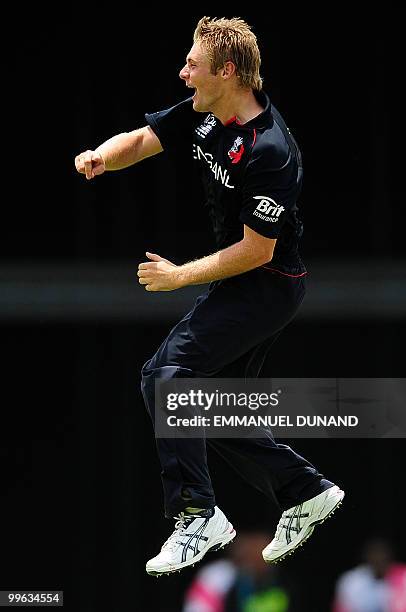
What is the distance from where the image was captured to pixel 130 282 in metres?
4.63

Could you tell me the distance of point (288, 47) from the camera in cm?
456

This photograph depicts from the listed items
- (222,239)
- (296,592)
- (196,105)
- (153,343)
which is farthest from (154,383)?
(296,592)

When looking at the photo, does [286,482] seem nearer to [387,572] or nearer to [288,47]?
[387,572]

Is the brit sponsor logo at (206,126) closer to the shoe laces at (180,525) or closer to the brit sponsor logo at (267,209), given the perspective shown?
the brit sponsor logo at (267,209)

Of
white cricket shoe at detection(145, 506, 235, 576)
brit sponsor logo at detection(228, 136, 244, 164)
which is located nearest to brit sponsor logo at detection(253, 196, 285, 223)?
brit sponsor logo at detection(228, 136, 244, 164)

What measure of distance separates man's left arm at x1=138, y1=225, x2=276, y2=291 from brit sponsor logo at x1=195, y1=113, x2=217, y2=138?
1.13 feet

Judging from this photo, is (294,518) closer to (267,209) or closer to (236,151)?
(267,209)

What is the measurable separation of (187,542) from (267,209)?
92 centimetres

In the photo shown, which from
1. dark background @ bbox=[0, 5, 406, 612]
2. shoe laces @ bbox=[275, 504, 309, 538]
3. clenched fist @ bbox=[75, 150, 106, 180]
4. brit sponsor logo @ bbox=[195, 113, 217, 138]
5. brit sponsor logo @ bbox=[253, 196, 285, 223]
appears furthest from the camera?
dark background @ bbox=[0, 5, 406, 612]

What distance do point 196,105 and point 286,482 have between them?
106cm

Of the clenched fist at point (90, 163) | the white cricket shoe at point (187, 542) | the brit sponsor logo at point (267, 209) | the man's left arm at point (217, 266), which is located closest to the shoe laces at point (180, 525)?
the white cricket shoe at point (187, 542)

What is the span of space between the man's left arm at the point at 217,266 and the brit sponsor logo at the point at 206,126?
13.5 inches

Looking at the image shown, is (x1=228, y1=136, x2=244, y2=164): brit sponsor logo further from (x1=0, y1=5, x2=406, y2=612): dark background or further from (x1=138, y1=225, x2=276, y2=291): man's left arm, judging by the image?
(x1=0, y1=5, x2=406, y2=612): dark background

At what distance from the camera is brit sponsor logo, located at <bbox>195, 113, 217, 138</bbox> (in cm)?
328
